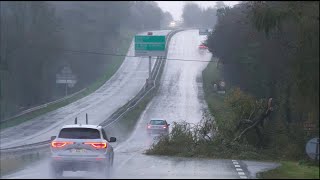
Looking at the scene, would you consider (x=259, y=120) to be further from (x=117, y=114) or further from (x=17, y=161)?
(x=117, y=114)

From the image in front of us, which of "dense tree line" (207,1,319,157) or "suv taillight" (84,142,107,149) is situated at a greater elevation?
"dense tree line" (207,1,319,157)

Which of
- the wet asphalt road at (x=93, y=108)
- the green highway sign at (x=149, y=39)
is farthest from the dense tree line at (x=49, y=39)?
the green highway sign at (x=149, y=39)

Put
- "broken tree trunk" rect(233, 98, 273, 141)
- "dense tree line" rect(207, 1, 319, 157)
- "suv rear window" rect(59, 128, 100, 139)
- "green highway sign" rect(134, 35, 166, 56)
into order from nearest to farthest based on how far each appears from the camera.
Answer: "suv rear window" rect(59, 128, 100, 139), "dense tree line" rect(207, 1, 319, 157), "broken tree trunk" rect(233, 98, 273, 141), "green highway sign" rect(134, 35, 166, 56)

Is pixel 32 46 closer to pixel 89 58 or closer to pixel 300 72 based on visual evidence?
pixel 89 58

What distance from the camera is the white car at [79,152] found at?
2095 centimetres

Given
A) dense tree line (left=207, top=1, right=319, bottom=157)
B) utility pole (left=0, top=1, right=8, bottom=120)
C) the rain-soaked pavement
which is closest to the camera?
the rain-soaked pavement

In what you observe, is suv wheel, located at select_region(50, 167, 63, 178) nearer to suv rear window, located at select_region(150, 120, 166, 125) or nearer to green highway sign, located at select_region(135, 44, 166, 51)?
suv rear window, located at select_region(150, 120, 166, 125)

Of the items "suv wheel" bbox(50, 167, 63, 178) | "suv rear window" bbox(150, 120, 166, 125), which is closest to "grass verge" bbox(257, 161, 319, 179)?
"suv wheel" bbox(50, 167, 63, 178)

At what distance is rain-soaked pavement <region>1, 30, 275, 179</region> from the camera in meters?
22.3

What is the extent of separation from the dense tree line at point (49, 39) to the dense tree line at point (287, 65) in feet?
21.8

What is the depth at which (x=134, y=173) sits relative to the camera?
22.3 m

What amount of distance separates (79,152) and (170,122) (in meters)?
38.8

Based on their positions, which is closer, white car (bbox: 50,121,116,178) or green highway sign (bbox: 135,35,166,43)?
white car (bbox: 50,121,116,178)

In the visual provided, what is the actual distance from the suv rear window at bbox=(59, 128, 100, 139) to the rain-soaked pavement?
1189 millimetres
